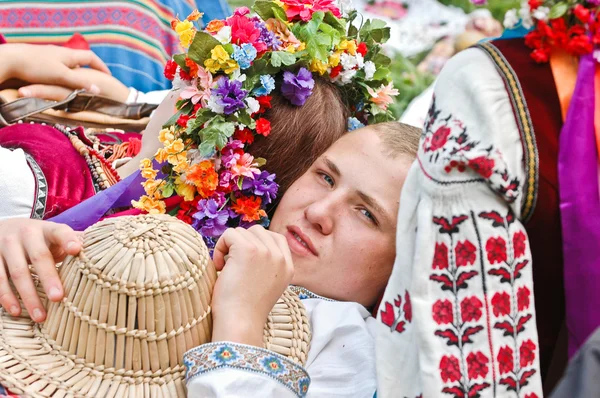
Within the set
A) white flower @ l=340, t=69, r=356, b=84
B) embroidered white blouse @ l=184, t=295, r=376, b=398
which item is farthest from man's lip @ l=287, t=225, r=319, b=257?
white flower @ l=340, t=69, r=356, b=84

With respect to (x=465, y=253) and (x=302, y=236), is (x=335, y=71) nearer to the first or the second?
(x=302, y=236)

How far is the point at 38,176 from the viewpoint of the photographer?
2.24 metres

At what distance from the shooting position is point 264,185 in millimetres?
2273

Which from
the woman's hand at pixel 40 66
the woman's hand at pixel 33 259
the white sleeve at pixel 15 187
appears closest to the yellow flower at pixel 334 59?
the white sleeve at pixel 15 187

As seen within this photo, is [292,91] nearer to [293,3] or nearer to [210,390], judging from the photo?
[293,3]

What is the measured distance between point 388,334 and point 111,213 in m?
1.26

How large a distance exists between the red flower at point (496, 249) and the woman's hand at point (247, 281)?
0.60 m

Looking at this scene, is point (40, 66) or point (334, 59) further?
point (40, 66)

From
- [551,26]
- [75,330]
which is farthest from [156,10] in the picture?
[551,26]

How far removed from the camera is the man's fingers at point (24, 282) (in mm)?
1549

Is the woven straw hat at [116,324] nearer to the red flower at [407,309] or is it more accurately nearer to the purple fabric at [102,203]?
the red flower at [407,309]

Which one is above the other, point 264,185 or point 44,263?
point 44,263

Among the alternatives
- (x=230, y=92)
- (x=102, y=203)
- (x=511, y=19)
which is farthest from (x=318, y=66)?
(x=511, y=19)

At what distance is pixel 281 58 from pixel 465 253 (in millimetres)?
1159
